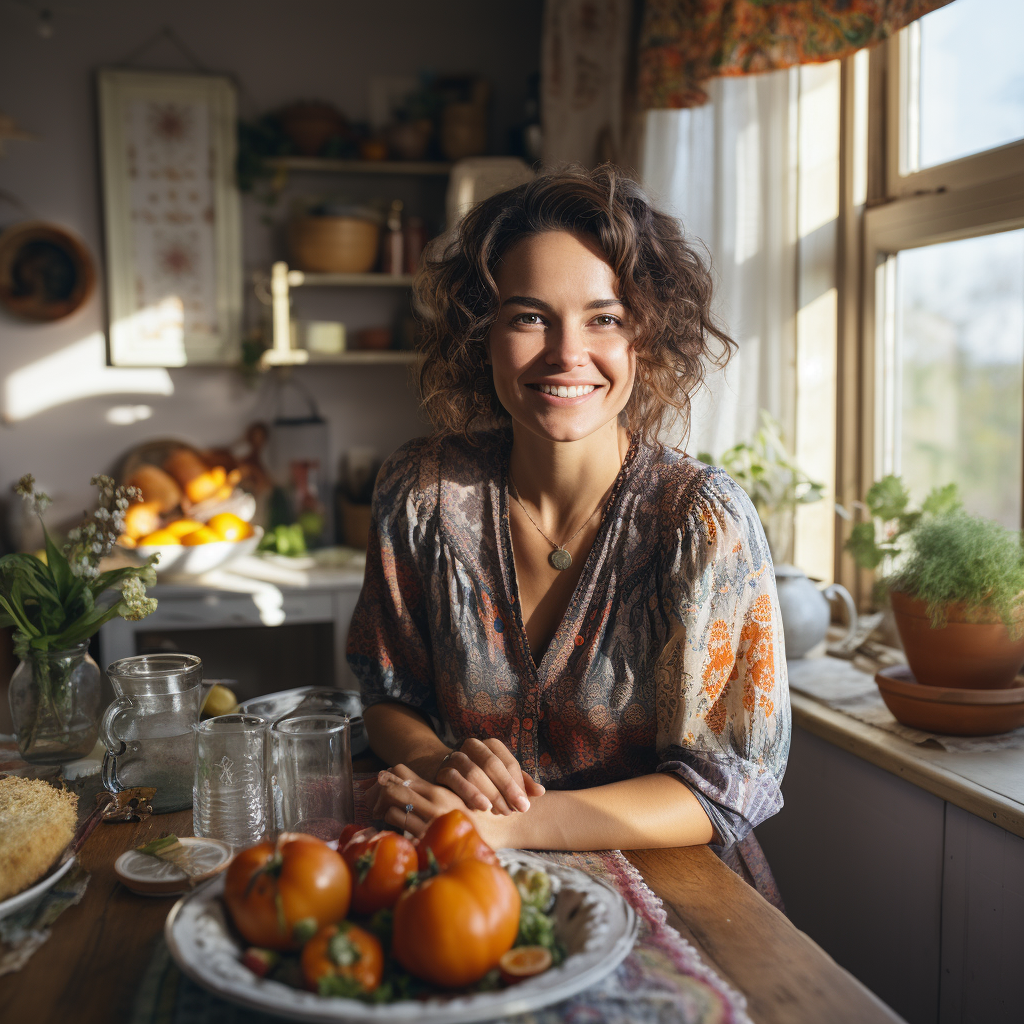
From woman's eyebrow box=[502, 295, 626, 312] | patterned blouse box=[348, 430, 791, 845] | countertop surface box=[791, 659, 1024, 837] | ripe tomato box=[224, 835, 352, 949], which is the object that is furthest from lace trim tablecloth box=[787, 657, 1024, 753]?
ripe tomato box=[224, 835, 352, 949]

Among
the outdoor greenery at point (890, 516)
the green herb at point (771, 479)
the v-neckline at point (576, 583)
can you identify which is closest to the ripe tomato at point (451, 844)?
the v-neckline at point (576, 583)

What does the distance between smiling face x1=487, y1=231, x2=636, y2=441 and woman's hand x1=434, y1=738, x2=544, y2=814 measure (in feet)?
1.50

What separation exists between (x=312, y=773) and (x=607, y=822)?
317mm

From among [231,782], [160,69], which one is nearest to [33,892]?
[231,782]

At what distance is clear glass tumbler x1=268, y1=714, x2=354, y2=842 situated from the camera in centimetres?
90

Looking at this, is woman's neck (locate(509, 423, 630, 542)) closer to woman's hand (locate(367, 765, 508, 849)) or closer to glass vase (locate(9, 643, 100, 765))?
woman's hand (locate(367, 765, 508, 849))

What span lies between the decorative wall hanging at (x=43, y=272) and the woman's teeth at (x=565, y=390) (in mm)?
2492

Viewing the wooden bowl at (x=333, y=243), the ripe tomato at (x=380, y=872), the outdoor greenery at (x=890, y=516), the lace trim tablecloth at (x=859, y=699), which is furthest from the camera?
the wooden bowl at (x=333, y=243)

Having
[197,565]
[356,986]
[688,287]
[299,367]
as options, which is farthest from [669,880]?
[299,367]

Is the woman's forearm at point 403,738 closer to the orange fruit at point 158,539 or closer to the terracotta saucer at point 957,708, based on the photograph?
the terracotta saucer at point 957,708

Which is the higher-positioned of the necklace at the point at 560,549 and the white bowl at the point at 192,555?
the necklace at the point at 560,549

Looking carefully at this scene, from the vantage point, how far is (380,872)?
0.72 metres

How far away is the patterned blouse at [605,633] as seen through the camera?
1116 mm

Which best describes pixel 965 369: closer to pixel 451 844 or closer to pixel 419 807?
pixel 419 807
